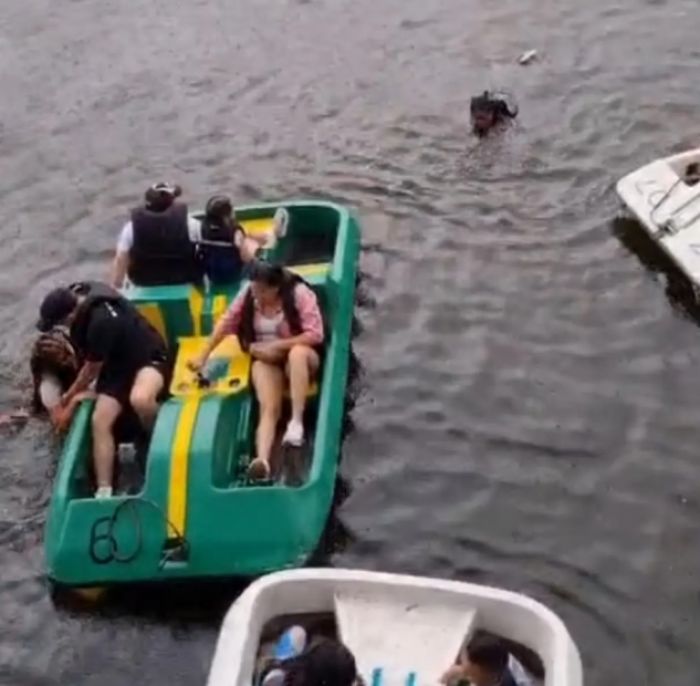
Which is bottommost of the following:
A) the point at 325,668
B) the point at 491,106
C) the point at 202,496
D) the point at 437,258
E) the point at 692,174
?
the point at 437,258

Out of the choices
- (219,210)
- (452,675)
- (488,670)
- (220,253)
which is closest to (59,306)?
(220,253)

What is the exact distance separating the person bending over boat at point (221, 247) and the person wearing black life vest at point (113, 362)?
1.07 meters

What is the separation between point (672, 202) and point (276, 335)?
4.41 metres

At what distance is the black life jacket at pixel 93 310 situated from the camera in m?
11.5

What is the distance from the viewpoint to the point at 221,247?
1258cm

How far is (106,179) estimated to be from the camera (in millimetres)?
16656

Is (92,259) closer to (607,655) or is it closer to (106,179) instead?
(106,179)

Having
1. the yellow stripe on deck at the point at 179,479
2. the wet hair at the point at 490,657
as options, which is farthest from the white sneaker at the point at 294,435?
the wet hair at the point at 490,657

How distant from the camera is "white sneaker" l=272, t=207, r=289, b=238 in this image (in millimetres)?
13305

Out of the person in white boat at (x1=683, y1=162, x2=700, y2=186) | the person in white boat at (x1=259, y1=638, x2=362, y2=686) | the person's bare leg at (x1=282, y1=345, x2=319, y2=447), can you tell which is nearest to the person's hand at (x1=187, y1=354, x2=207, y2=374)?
the person's bare leg at (x1=282, y1=345, x2=319, y2=447)

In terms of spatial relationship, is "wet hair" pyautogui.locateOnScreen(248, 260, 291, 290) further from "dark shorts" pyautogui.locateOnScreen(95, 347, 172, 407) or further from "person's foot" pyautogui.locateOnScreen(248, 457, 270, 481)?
"person's foot" pyautogui.locateOnScreen(248, 457, 270, 481)

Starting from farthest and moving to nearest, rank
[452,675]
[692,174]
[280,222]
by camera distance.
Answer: [692,174] < [280,222] < [452,675]

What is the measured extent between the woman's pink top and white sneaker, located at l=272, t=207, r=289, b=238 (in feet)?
5.27

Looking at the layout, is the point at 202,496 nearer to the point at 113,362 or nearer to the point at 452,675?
the point at 113,362
